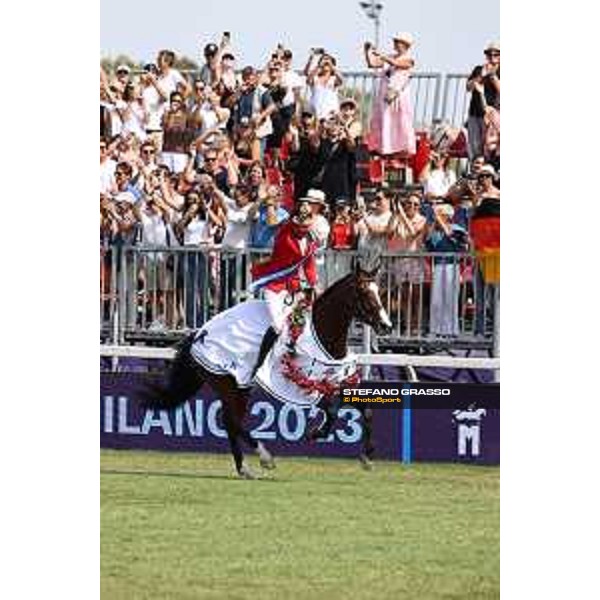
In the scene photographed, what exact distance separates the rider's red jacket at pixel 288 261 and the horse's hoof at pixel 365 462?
0.92 metres

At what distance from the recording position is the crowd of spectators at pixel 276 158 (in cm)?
1534

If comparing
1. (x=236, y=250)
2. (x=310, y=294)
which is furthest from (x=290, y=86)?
(x=310, y=294)

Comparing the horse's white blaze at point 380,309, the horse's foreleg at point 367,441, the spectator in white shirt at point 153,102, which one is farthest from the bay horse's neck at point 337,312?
the spectator in white shirt at point 153,102

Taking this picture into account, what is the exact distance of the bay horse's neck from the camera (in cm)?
1573

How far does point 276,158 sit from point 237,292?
0.74 meters

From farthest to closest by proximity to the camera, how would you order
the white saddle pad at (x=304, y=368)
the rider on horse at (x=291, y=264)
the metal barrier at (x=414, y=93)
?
the white saddle pad at (x=304, y=368)
the rider on horse at (x=291, y=264)
the metal barrier at (x=414, y=93)

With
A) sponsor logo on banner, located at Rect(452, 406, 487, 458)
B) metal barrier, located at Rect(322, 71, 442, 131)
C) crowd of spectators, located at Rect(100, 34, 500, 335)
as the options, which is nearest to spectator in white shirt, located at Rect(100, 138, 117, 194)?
crowd of spectators, located at Rect(100, 34, 500, 335)

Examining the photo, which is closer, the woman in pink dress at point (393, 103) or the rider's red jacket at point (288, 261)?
the woman in pink dress at point (393, 103)

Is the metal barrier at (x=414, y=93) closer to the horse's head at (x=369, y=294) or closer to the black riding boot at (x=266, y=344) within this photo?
the horse's head at (x=369, y=294)

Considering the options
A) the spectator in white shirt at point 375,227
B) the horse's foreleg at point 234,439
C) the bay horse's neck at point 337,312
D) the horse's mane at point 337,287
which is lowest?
the horse's foreleg at point 234,439

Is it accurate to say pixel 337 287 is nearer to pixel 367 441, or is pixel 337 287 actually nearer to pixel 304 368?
pixel 304 368

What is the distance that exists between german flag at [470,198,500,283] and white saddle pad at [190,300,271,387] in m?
1.21

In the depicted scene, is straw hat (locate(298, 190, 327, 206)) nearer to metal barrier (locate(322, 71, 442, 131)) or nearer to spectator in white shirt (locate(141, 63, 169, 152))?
metal barrier (locate(322, 71, 442, 131))

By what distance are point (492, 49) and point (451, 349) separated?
65.0 inches
